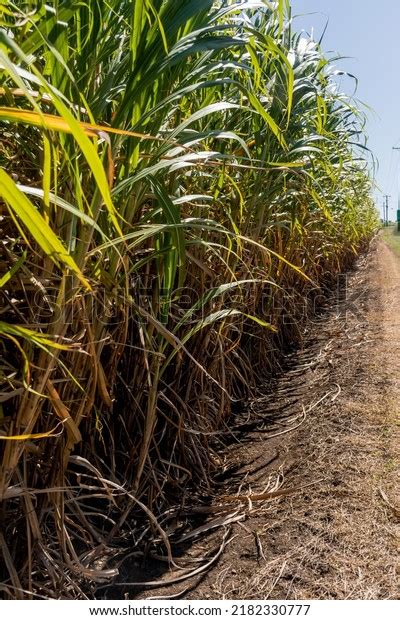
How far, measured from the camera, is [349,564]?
4.05ft

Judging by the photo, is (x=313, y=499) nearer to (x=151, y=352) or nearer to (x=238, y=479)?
(x=238, y=479)

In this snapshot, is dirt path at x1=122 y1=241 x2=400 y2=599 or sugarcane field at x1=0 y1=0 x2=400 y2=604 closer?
sugarcane field at x1=0 y1=0 x2=400 y2=604

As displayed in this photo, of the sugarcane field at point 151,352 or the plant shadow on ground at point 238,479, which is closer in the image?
the sugarcane field at point 151,352

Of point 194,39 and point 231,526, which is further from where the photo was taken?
point 231,526

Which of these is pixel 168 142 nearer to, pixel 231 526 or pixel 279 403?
pixel 231 526

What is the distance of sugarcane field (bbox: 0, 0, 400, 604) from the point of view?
0.94 m

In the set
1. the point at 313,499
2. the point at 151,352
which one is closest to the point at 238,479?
the point at 313,499

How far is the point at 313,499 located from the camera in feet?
4.89

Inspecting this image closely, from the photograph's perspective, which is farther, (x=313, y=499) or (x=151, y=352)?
(x=313, y=499)

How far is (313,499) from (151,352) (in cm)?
55

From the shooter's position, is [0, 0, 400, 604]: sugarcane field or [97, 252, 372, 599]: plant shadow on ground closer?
[0, 0, 400, 604]: sugarcane field

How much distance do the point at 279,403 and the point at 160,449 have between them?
2.77 feet

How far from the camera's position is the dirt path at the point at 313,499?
121 cm
